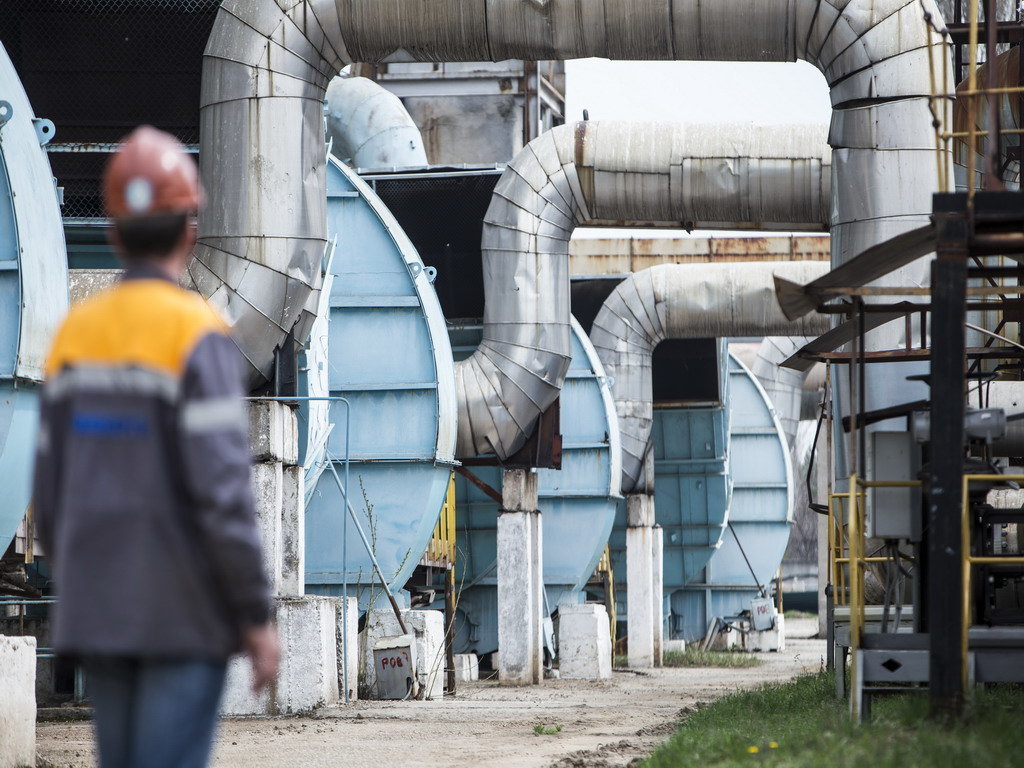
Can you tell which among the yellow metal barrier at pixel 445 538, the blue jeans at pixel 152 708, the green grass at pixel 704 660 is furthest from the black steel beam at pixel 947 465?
the green grass at pixel 704 660

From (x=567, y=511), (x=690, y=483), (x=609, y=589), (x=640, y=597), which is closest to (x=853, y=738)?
(x=567, y=511)

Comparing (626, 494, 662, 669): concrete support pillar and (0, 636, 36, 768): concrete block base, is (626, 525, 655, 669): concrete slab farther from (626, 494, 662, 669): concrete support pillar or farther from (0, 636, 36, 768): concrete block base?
(0, 636, 36, 768): concrete block base

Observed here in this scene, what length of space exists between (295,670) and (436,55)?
509 cm

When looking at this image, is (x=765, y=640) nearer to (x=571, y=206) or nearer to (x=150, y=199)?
(x=571, y=206)

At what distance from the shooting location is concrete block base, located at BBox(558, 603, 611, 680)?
19781 mm

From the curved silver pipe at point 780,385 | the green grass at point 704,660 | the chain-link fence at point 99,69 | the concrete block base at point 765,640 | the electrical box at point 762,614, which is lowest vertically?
the concrete block base at point 765,640

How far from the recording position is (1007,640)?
7.32 metres

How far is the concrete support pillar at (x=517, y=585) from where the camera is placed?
18.1m

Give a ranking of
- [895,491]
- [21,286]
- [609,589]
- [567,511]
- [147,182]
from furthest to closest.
A: [609,589] → [567,511] → [21,286] → [895,491] → [147,182]

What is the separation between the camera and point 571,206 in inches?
675

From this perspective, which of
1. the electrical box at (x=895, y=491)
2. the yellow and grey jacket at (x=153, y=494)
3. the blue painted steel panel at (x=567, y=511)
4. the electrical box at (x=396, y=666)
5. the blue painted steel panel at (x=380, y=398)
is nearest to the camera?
the yellow and grey jacket at (x=153, y=494)

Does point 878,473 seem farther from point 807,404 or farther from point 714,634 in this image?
point 807,404

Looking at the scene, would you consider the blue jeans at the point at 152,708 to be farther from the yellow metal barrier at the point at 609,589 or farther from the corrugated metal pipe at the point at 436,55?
the yellow metal barrier at the point at 609,589

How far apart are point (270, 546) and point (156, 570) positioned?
8.91 meters
